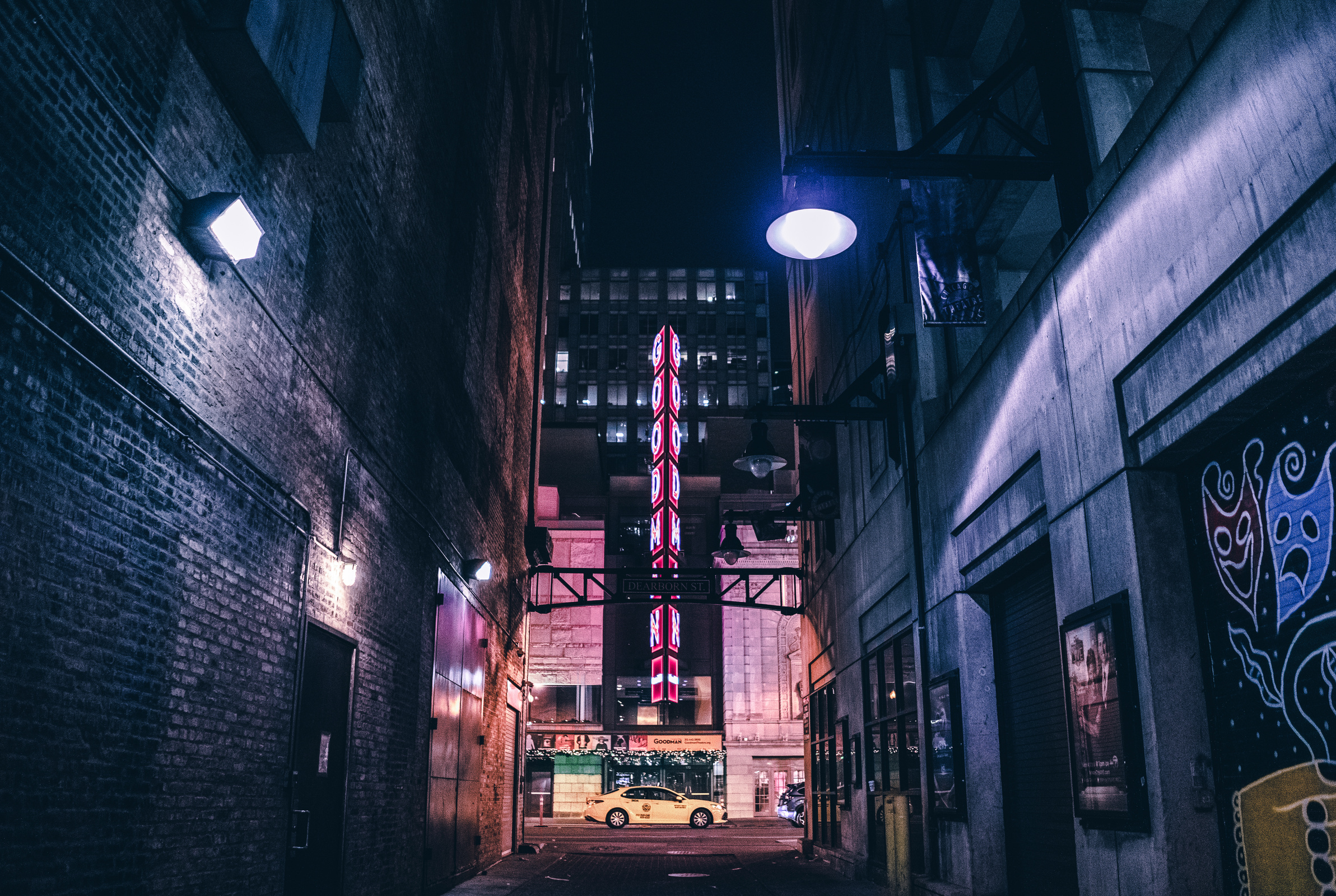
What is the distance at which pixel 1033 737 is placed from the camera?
9.60m

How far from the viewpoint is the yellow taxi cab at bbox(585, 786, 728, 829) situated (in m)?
35.1

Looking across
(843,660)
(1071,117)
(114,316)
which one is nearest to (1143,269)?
(1071,117)

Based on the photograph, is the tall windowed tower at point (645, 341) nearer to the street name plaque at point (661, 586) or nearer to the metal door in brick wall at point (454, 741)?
the street name plaque at point (661, 586)

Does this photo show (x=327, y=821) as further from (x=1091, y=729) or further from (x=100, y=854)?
(x=1091, y=729)

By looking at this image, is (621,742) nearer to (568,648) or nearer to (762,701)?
(568,648)

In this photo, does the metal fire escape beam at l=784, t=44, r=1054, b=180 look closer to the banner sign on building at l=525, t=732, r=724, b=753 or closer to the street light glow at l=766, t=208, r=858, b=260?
the street light glow at l=766, t=208, r=858, b=260

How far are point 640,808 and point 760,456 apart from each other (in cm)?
2289

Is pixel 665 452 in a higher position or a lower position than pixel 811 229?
higher

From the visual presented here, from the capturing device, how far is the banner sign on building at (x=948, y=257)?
30.5 ft

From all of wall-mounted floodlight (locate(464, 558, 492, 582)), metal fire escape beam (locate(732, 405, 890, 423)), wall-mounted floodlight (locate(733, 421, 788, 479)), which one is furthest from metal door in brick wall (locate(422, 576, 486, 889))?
metal fire escape beam (locate(732, 405, 890, 423))

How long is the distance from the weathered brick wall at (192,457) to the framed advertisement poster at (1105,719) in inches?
248

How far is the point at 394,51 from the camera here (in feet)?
35.8

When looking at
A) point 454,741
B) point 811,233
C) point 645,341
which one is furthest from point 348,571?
point 645,341

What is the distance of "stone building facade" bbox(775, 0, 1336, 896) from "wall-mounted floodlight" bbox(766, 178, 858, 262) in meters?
0.57
